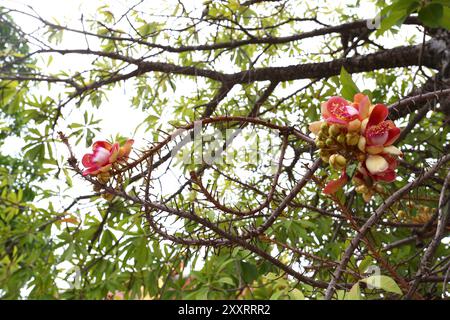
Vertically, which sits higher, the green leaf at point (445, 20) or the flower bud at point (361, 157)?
the green leaf at point (445, 20)

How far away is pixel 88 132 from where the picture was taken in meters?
1.70

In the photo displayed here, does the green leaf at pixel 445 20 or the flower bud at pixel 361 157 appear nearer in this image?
the flower bud at pixel 361 157

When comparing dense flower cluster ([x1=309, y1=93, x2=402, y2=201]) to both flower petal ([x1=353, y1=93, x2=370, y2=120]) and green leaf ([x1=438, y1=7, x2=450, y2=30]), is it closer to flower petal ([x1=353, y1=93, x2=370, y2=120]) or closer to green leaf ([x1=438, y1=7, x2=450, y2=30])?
flower petal ([x1=353, y1=93, x2=370, y2=120])

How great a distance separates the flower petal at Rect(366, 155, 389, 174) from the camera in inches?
23.3

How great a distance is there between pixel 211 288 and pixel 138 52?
38.0 inches

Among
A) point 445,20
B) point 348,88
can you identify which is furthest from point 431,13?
point 348,88

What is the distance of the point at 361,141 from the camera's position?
0.61 meters

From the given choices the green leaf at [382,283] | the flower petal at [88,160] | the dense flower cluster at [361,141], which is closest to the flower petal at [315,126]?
the dense flower cluster at [361,141]

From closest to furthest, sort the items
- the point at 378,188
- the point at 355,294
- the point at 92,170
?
the point at 355,294 → the point at 92,170 → the point at 378,188

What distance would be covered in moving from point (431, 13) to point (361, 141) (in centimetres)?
26

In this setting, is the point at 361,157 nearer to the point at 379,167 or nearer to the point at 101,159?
the point at 379,167

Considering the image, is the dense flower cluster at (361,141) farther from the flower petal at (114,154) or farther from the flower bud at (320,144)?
the flower petal at (114,154)

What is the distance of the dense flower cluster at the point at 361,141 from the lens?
23.9 inches
